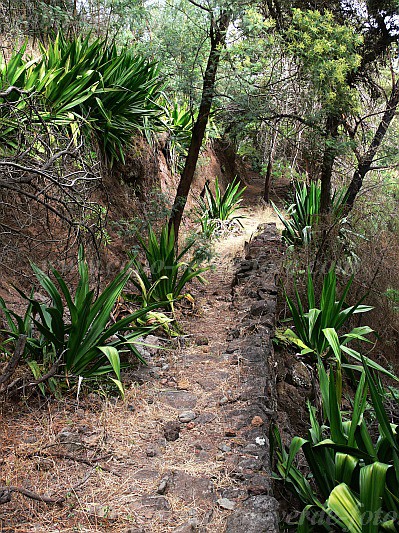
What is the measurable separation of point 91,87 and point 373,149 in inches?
165

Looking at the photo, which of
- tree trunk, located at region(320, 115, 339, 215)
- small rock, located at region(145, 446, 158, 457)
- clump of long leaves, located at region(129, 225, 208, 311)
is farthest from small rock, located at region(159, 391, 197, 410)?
tree trunk, located at region(320, 115, 339, 215)

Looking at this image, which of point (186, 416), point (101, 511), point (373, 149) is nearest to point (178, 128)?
point (373, 149)

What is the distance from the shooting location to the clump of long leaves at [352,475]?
2.29m

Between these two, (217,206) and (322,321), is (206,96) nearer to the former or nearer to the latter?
(322,321)

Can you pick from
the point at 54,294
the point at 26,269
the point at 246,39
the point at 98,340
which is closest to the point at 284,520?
the point at 98,340

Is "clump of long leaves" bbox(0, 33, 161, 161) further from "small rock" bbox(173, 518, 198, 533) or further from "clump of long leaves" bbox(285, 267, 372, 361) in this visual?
"small rock" bbox(173, 518, 198, 533)

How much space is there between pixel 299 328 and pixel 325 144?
10.5 ft

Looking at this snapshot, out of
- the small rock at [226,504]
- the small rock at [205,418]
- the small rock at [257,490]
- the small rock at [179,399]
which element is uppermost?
the small rock at [257,490]

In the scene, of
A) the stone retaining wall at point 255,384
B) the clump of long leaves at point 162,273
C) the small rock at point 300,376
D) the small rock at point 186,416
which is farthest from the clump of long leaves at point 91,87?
the small rock at point 300,376

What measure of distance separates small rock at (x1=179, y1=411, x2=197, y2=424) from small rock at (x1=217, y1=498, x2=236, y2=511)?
2.66 ft

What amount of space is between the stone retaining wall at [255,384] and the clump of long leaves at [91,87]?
224cm

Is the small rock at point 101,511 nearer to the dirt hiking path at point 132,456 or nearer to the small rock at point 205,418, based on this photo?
the dirt hiking path at point 132,456

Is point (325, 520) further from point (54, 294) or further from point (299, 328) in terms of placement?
point (299, 328)

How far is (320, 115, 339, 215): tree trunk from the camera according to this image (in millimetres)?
6867
